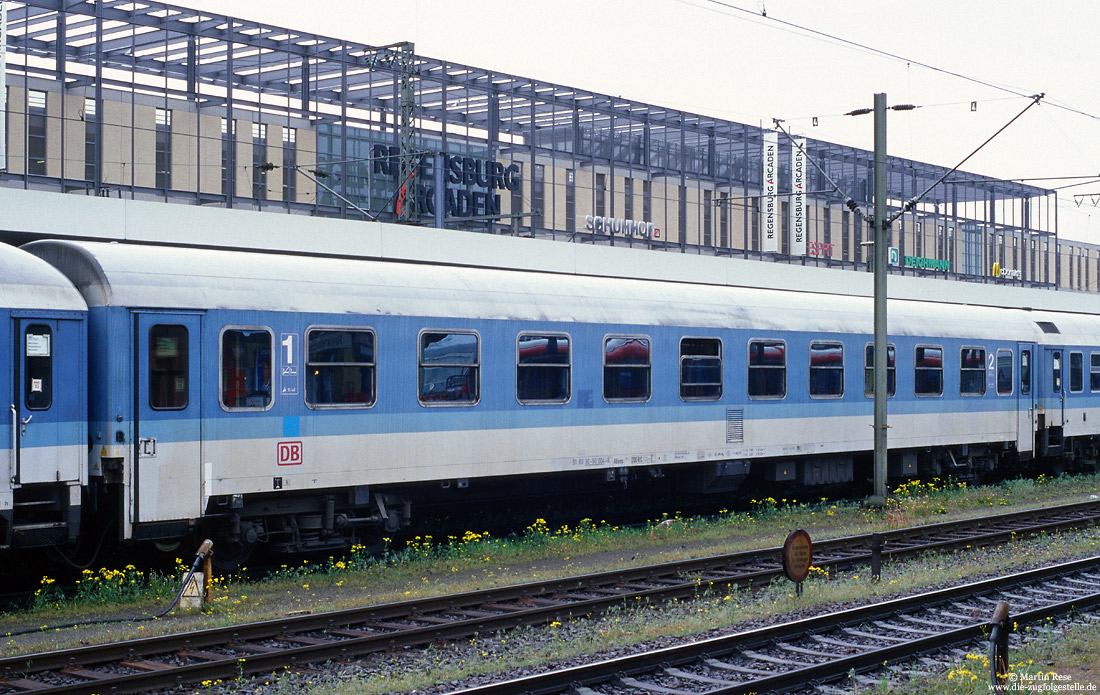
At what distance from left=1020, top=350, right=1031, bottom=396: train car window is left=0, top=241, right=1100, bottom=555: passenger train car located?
3.55 m

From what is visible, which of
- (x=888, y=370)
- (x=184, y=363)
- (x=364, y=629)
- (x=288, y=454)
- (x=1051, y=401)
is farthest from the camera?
(x=1051, y=401)

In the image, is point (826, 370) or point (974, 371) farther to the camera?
point (974, 371)

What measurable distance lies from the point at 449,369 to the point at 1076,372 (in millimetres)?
17820

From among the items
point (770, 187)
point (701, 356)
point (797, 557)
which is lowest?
point (797, 557)

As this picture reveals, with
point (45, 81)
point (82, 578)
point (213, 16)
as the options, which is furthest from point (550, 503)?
point (45, 81)

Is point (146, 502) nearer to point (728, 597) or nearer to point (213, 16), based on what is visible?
point (728, 597)

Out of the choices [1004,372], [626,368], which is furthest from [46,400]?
[1004,372]

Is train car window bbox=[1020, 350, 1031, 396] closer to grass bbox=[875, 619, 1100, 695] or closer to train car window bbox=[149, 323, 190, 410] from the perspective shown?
grass bbox=[875, 619, 1100, 695]

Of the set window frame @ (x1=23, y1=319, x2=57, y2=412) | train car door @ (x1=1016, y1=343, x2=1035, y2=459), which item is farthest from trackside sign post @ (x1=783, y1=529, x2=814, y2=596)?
train car door @ (x1=1016, y1=343, x2=1035, y2=459)

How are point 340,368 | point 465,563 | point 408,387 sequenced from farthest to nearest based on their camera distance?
point 465,563 < point 408,387 < point 340,368

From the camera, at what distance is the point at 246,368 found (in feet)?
43.2

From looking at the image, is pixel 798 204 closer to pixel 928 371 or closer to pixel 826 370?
pixel 928 371

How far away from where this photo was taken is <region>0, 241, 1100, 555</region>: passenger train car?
1220 cm

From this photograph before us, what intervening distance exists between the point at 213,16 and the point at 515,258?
43.3 ft
